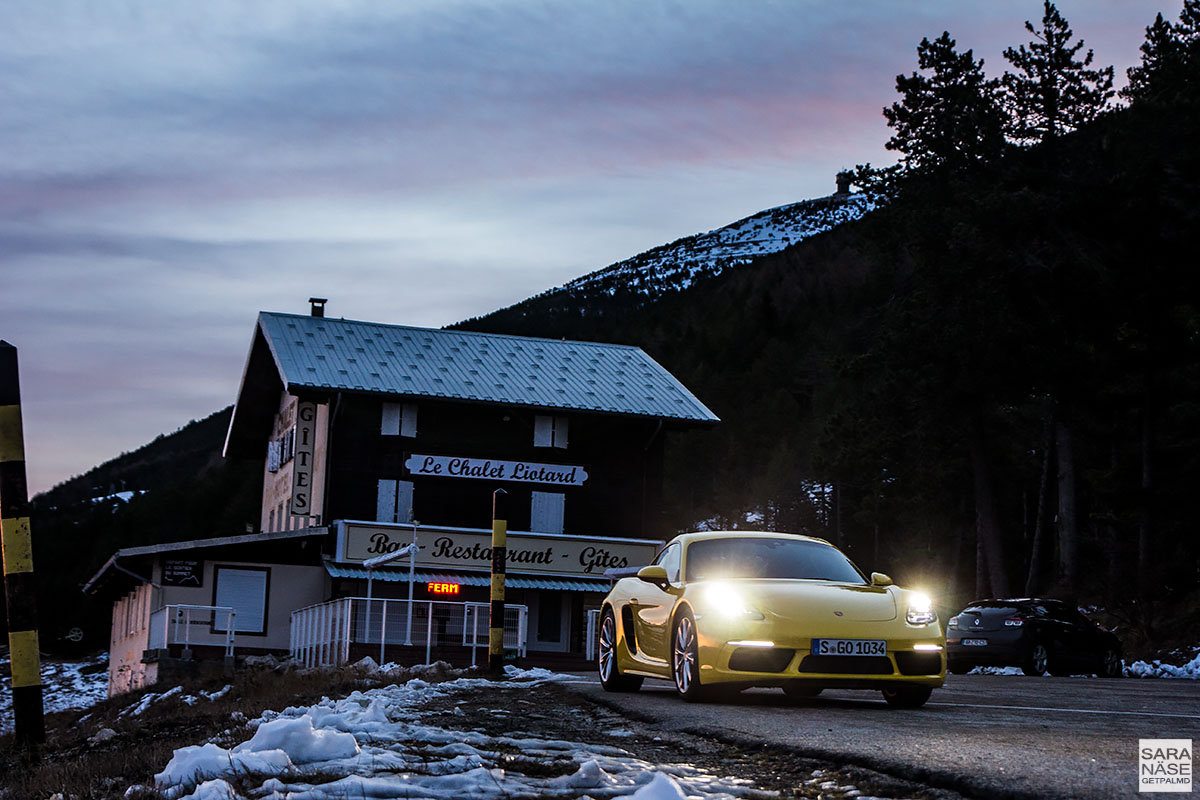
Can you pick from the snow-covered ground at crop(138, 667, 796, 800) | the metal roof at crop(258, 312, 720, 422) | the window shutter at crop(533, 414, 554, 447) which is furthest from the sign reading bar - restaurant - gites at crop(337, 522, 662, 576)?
the snow-covered ground at crop(138, 667, 796, 800)

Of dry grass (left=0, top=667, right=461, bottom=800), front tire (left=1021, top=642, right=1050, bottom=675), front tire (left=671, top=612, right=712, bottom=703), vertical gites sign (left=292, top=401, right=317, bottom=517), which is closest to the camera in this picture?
dry grass (left=0, top=667, right=461, bottom=800)

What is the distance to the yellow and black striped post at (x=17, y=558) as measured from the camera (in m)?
8.51

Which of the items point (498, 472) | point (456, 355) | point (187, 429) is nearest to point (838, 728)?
point (498, 472)

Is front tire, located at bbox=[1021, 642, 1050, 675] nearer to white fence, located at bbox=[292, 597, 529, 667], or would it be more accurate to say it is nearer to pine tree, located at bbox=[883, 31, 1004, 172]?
white fence, located at bbox=[292, 597, 529, 667]

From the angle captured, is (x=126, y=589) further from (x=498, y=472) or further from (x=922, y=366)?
(x=922, y=366)

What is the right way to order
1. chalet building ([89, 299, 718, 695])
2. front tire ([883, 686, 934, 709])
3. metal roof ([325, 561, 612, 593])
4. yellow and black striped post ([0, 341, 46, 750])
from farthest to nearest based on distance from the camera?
1. chalet building ([89, 299, 718, 695])
2. metal roof ([325, 561, 612, 593])
3. front tire ([883, 686, 934, 709])
4. yellow and black striped post ([0, 341, 46, 750])

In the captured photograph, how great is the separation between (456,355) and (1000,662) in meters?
23.5

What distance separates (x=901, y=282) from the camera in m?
48.1

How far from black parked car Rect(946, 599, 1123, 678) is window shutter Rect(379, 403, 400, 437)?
19.8 m

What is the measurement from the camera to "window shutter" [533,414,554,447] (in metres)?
41.8

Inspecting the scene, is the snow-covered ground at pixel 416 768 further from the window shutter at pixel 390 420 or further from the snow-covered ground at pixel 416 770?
the window shutter at pixel 390 420

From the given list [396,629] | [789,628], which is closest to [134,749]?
[789,628]

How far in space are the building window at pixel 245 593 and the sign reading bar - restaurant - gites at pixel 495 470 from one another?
5179 mm

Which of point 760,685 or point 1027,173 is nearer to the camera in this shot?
point 760,685
